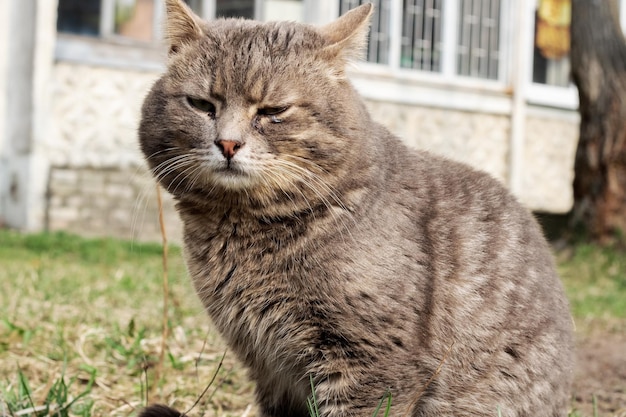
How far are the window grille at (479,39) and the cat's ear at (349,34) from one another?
394 inches

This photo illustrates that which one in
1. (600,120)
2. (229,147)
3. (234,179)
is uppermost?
(229,147)

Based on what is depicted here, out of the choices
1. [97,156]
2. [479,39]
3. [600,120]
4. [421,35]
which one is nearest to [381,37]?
[421,35]

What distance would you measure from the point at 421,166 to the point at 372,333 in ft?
2.21

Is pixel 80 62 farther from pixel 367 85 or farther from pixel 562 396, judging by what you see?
pixel 562 396

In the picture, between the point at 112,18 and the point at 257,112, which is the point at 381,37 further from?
the point at 257,112

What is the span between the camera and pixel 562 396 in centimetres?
270

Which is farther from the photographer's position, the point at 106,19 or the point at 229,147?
the point at 106,19

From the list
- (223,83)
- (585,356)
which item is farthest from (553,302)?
(585,356)

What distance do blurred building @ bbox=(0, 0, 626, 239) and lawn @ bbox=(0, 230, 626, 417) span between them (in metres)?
1.84

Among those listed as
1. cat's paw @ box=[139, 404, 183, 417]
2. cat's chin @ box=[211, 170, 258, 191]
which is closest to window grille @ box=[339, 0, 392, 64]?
cat's chin @ box=[211, 170, 258, 191]

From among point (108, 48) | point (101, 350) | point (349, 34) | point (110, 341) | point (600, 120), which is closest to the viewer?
point (349, 34)

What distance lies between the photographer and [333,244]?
248cm

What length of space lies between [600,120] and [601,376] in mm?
4684

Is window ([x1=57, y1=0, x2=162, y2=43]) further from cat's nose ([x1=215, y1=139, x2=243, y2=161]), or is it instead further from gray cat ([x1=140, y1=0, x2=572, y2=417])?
cat's nose ([x1=215, y1=139, x2=243, y2=161])
